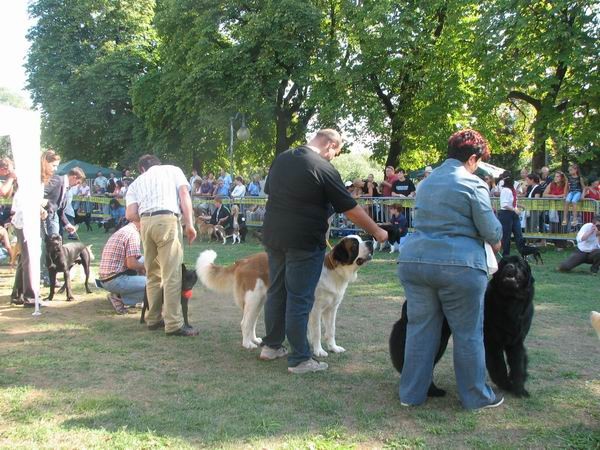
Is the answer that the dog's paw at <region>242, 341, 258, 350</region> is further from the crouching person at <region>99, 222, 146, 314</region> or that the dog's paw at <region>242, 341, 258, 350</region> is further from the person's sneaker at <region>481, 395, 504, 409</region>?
the person's sneaker at <region>481, 395, 504, 409</region>

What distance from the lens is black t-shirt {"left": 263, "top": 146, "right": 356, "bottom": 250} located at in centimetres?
448

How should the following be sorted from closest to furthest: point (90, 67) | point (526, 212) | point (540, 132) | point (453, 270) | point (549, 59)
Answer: point (453, 270) < point (526, 212) < point (549, 59) < point (540, 132) < point (90, 67)

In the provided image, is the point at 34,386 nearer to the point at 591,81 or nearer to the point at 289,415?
the point at 289,415

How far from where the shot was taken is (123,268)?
7184mm

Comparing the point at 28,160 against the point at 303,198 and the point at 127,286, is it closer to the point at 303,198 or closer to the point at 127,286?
the point at 127,286

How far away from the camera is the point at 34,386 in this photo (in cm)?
439

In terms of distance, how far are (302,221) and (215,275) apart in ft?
5.32

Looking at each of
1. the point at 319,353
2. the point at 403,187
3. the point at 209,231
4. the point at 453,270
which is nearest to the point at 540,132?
the point at 403,187

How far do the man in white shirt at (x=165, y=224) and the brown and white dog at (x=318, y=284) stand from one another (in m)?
0.33

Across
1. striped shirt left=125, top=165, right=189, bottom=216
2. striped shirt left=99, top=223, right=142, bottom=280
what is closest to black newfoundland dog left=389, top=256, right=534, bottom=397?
striped shirt left=125, top=165, right=189, bottom=216

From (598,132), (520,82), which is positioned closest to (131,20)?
(520,82)

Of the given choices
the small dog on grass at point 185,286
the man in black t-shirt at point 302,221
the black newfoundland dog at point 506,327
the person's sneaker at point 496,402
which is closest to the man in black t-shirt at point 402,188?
the small dog on grass at point 185,286

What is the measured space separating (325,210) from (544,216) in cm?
1008

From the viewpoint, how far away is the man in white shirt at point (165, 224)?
5828 millimetres
